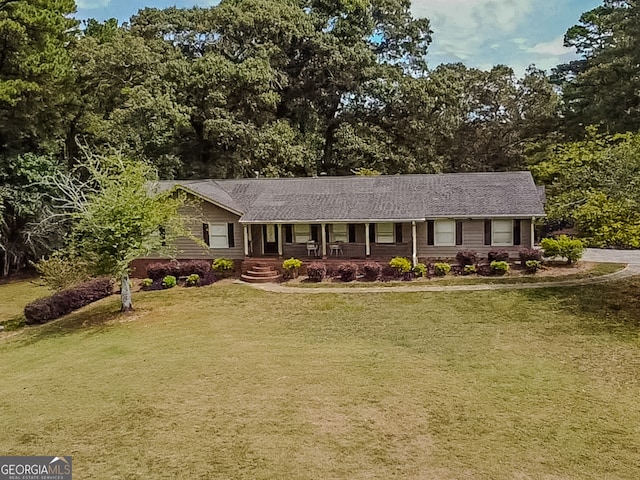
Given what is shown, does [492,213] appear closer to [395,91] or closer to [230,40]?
[395,91]

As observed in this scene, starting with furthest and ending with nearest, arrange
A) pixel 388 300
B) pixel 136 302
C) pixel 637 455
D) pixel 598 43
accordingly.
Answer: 1. pixel 598 43
2. pixel 136 302
3. pixel 388 300
4. pixel 637 455

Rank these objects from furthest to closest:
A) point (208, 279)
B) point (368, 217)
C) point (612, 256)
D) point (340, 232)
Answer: point (612, 256), point (340, 232), point (208, 279), point (368, 217)

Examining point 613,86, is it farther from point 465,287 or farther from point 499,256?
point 465,287

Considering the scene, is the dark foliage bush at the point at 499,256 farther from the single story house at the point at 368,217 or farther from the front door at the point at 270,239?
the front door at the point at 270,239

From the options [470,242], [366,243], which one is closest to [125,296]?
[366,243]

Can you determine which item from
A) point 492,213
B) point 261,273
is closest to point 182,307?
point 261,273

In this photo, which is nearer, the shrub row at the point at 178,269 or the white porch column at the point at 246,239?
the shrub row at the point at 178,269

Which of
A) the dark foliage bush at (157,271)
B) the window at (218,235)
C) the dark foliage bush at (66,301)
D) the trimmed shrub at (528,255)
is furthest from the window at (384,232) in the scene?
the dark foliage bush at (66,301)
